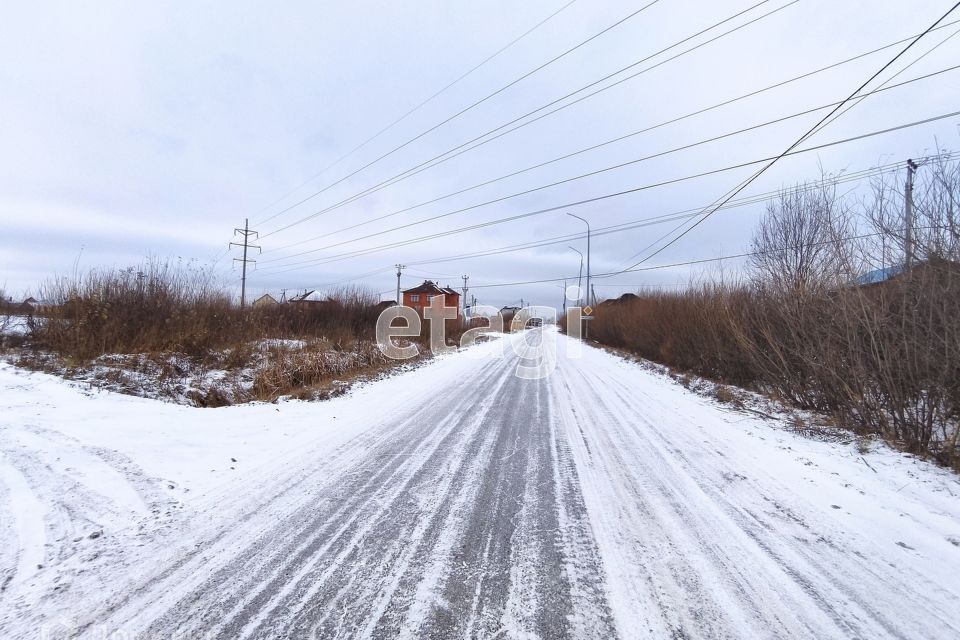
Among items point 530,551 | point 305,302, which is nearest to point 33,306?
point 305,302

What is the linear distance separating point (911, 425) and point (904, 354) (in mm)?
863

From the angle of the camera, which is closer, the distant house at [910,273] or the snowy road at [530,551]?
the snowy road at [530,551]

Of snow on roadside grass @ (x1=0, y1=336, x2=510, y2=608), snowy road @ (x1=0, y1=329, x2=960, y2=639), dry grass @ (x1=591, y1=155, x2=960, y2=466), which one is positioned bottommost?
snowy road @ (x1=0, y1=329, x2=960, y2=639)

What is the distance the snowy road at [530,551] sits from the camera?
196cm

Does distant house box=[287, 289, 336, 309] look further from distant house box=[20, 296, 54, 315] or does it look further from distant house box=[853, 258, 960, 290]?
distant house box=[853, 258, 960, 290]

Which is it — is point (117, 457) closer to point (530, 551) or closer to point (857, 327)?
point (530, 551)

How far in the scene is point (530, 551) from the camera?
258 centimetres

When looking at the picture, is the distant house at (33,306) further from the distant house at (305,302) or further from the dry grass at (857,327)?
the dry grass at (857,327)

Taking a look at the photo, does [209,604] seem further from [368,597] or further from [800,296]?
[800,296]

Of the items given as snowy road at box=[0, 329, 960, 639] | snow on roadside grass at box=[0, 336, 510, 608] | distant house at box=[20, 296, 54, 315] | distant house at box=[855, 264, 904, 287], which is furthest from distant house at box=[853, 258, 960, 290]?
distant house at box=[20, 296, 54, 315]

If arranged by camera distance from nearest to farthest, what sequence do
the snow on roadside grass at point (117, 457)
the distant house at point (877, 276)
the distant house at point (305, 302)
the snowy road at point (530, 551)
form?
the snowy road at point (530, 551) → the snow on roadside grass at point (117, 457) → the distant house at point (877, 276) → the distant house at point (305, 302)

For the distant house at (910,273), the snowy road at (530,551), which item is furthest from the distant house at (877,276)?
the snowy road at (530,551)

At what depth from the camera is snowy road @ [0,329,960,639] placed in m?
1.96

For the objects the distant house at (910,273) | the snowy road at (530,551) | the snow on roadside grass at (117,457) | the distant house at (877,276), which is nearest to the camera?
the snowy road at (530,551)
